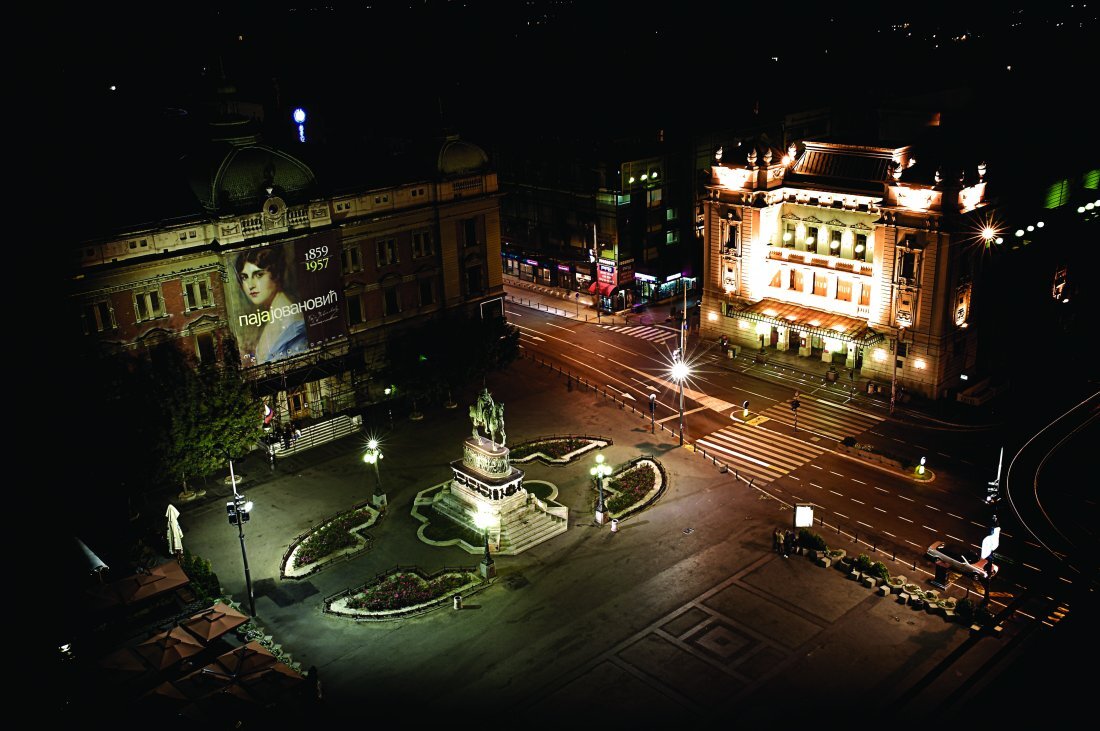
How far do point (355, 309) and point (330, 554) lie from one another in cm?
2627

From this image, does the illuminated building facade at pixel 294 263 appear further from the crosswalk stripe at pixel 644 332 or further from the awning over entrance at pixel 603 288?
the awning over entrance at pixel 603 288

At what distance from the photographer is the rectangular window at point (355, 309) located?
7825 centimetres

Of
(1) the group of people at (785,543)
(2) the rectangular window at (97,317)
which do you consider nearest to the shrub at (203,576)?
(2) the rectangular window at (97,317)

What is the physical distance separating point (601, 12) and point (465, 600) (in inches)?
5408

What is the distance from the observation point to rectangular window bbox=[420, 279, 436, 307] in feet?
271

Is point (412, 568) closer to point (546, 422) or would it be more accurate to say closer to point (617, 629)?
point (617, 629)

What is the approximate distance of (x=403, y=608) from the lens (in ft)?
173

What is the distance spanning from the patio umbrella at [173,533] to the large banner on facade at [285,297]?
1813cm

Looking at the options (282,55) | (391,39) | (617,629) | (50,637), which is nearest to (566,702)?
(617,629)

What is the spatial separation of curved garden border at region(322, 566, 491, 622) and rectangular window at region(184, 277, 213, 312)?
87.1ft

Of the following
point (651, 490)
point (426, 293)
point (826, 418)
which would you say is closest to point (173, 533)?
point (651, 490)

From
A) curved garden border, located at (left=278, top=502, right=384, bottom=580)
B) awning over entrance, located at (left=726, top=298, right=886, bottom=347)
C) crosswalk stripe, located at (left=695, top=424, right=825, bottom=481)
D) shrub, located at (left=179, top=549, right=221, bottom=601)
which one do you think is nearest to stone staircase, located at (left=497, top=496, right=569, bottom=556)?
curved garden border, located at (left=278, top=502, right=384, bottom=580)

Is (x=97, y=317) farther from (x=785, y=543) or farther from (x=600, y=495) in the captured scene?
(x=785, y=543)

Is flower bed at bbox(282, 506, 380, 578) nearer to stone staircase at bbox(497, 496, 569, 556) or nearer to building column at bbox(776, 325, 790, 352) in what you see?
stone staircase at bbox(497, 496, 569, 556)
